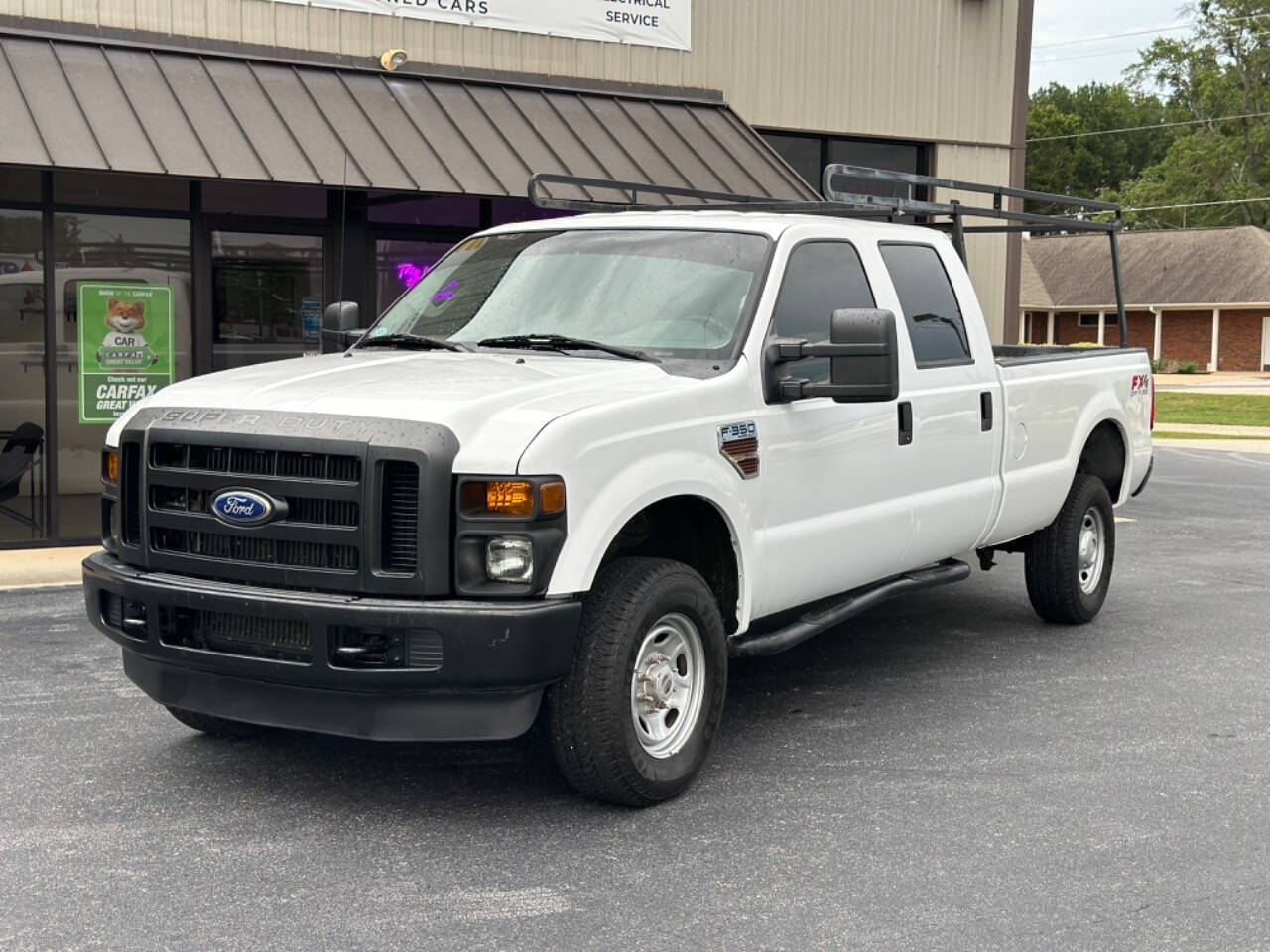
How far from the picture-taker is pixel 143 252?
40.7 feet

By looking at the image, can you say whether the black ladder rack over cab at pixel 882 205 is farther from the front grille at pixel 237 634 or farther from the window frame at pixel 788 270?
the front grille at pixel 237 634

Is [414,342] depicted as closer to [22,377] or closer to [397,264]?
[22,377]

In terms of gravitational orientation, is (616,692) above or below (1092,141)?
below

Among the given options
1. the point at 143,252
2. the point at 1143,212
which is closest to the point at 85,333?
the point at 143,252

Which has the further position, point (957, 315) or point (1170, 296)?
point (1170, 296)

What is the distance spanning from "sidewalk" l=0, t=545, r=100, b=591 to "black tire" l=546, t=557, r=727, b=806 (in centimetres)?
582

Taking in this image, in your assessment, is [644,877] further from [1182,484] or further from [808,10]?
[1182,484]

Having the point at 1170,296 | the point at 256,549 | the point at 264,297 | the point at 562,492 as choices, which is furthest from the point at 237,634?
the point at 1170,296

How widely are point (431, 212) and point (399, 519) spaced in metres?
9.40

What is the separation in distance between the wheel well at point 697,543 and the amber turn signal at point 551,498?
30.9 inches

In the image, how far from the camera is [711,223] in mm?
6535

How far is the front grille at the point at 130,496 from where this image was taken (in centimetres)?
539

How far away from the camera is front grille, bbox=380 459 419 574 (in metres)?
4.84

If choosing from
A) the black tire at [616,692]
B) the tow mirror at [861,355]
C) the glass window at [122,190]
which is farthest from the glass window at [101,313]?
the tow mirror at [861,355]
